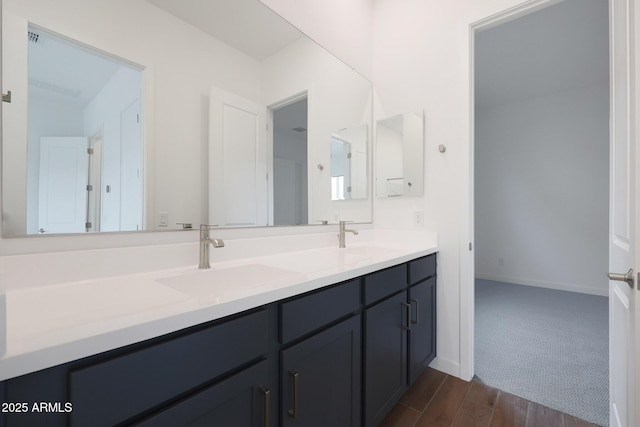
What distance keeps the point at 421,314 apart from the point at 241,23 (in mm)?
1869

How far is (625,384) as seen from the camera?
3.31ft

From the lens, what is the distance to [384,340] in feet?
4.30

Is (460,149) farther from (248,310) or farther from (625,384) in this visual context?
(248,310)

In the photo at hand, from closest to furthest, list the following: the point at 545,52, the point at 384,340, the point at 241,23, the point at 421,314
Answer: the point at 384,340, the point at 241,23, the point at 421,314, the point at 545,52

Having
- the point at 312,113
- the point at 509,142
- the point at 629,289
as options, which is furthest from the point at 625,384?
the point at 509,142

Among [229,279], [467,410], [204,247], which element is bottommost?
[467,410]

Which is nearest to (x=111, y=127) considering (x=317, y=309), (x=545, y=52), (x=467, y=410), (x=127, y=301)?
(x=127, y=301)

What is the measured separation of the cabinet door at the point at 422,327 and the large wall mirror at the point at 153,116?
770 millimetres

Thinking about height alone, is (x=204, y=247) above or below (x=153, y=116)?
below

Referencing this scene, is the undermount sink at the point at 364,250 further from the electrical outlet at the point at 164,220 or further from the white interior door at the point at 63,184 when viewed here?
the white interior door at the point at 63,184

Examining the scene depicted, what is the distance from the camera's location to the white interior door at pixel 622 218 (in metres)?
0.92

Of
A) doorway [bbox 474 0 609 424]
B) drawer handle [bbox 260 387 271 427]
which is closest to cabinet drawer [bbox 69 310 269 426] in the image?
drawer handle [bbox 260 387 271 427]

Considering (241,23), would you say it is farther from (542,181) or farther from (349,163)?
(542,181)

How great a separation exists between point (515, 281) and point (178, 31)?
4.90 meters
